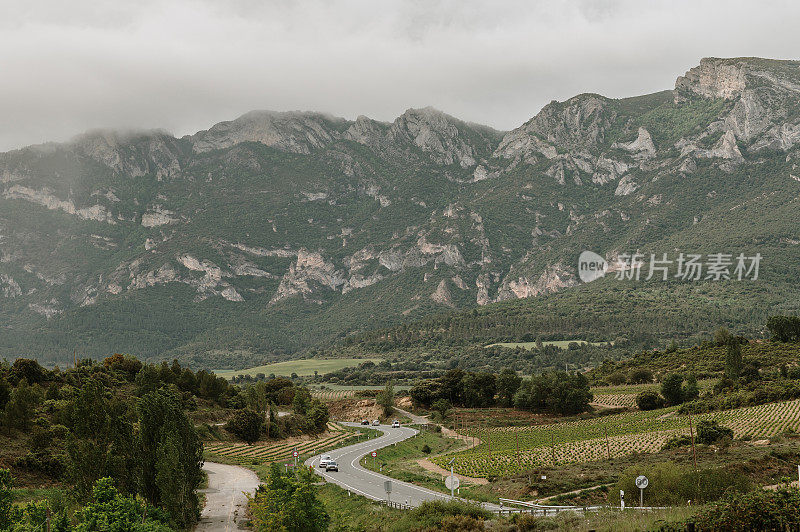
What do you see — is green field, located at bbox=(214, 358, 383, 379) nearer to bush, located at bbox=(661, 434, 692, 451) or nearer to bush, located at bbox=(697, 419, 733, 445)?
bush, located at bbox=(661, 434, 692, 451)

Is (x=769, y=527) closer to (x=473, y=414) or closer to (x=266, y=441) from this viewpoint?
(x=266, y=441)

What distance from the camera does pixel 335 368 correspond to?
578 feet

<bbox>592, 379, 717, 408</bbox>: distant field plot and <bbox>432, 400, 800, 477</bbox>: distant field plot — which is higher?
<bbox>432, 400, 800, 477</bbox>: distant field plot

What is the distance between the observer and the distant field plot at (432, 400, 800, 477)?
53906mm

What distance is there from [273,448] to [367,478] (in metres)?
21.3

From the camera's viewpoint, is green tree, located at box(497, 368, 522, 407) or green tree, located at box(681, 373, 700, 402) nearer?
green tree, located at box(681, 373, 700, 402)

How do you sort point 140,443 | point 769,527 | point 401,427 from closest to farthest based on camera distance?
1. point 769,527
2. point 140,443
3. point 401,427

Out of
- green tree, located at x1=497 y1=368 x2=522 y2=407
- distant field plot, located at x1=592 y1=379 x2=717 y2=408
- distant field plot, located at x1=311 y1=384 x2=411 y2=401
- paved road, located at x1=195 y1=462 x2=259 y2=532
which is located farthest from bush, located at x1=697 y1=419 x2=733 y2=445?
distant field plot, located at x1=311 y1=384 x2=411 y2=401

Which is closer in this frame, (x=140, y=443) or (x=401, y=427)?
(x=140, y=443)

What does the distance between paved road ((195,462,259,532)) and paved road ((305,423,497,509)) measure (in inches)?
233

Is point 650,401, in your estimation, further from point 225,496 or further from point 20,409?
point 20,409

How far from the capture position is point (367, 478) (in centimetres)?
4875

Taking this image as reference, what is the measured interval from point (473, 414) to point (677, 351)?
5206 centimetres

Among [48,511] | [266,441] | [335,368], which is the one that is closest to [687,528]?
[48,511]
